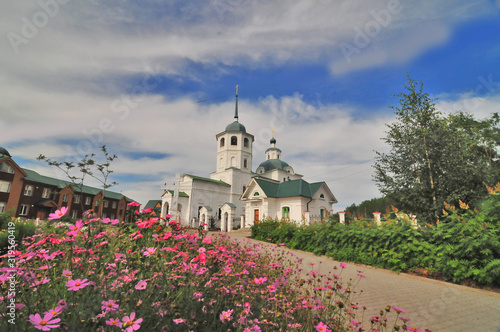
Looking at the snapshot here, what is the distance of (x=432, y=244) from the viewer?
7.55 meters

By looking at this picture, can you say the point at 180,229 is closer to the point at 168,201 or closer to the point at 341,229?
the point at 341,229

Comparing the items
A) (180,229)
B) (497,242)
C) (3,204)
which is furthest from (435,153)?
(3,204)

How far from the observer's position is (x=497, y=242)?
19.5 feet

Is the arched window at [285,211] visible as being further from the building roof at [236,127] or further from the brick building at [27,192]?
the building roof at [236,127]

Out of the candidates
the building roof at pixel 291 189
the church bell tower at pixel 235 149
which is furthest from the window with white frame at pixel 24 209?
the building roof at pixel 291 189

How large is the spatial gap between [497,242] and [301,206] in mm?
18424

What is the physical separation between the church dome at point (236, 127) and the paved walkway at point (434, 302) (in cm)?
3548

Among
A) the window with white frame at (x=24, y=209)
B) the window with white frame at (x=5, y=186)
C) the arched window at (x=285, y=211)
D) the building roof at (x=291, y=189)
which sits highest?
the building roof at (x=291, y=189)

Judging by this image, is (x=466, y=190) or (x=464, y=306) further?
(x=466, y=190)

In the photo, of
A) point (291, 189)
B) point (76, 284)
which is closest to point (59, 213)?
point (76, 284)

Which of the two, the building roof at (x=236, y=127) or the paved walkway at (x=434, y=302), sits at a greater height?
the building roof at (x=236, y=127)

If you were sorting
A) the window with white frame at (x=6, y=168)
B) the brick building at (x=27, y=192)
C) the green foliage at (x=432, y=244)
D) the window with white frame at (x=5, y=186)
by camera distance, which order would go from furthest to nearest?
the brick building at (x=27, y=192) < the window with white frame at (x=5, y=186) < the window with white frame at (x=6, y=168) < the green foliage at (x=432, y=244)

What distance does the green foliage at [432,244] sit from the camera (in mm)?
6227

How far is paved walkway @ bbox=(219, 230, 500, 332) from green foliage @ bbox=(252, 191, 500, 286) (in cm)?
53
